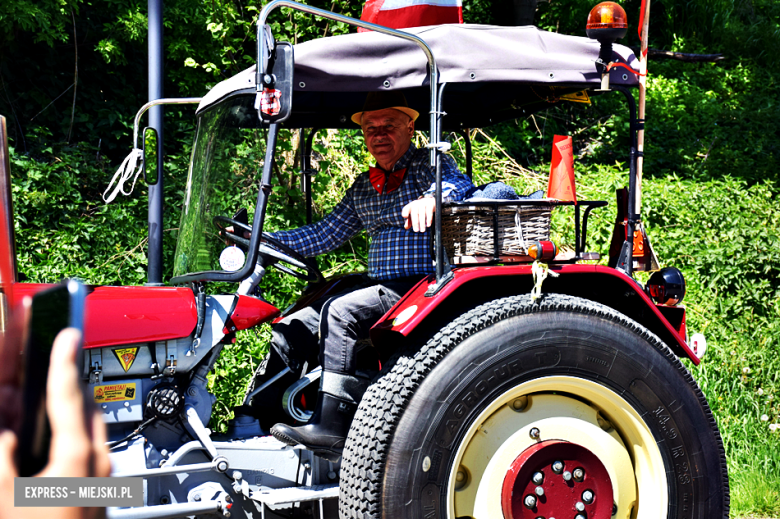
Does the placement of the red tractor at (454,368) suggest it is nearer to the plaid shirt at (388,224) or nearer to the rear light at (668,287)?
the rear light at (668,287)

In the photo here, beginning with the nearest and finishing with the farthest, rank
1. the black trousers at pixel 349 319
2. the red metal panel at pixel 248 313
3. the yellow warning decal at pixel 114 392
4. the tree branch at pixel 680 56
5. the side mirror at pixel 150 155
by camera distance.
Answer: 1. the yellow warning decal at pixel 114 392
2. the black trousers at pixel 349 319
3. the red metal panel at pixel 248 313
4. the side mirror at pixel 150 155
5. the tree branch at pixel 680 56

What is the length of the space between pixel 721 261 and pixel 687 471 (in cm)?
399

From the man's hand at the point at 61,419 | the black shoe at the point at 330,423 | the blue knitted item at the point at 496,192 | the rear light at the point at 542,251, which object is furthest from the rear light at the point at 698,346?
the man's hand at the point at 61,419

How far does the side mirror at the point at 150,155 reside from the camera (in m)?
3.22

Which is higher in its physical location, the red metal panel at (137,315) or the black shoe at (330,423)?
the red metal panel at (137,315)

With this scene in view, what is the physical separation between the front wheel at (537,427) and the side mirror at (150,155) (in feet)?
4.85

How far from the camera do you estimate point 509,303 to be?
2.65 m

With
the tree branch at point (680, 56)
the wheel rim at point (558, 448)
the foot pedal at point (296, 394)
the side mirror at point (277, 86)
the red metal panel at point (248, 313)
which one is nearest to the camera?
the side mirror at point (277, 86)

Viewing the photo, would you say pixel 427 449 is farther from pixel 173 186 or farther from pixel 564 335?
pixel 173 186

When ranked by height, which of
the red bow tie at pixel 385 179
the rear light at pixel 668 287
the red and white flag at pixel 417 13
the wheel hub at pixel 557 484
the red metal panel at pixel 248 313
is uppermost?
the red and white flag at pixel 417 13

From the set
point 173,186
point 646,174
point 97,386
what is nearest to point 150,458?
point 97,386

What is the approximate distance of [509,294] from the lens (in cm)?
279

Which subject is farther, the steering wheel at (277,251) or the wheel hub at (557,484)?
the steering wheel at (277,251)

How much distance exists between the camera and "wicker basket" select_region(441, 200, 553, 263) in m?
2.68
